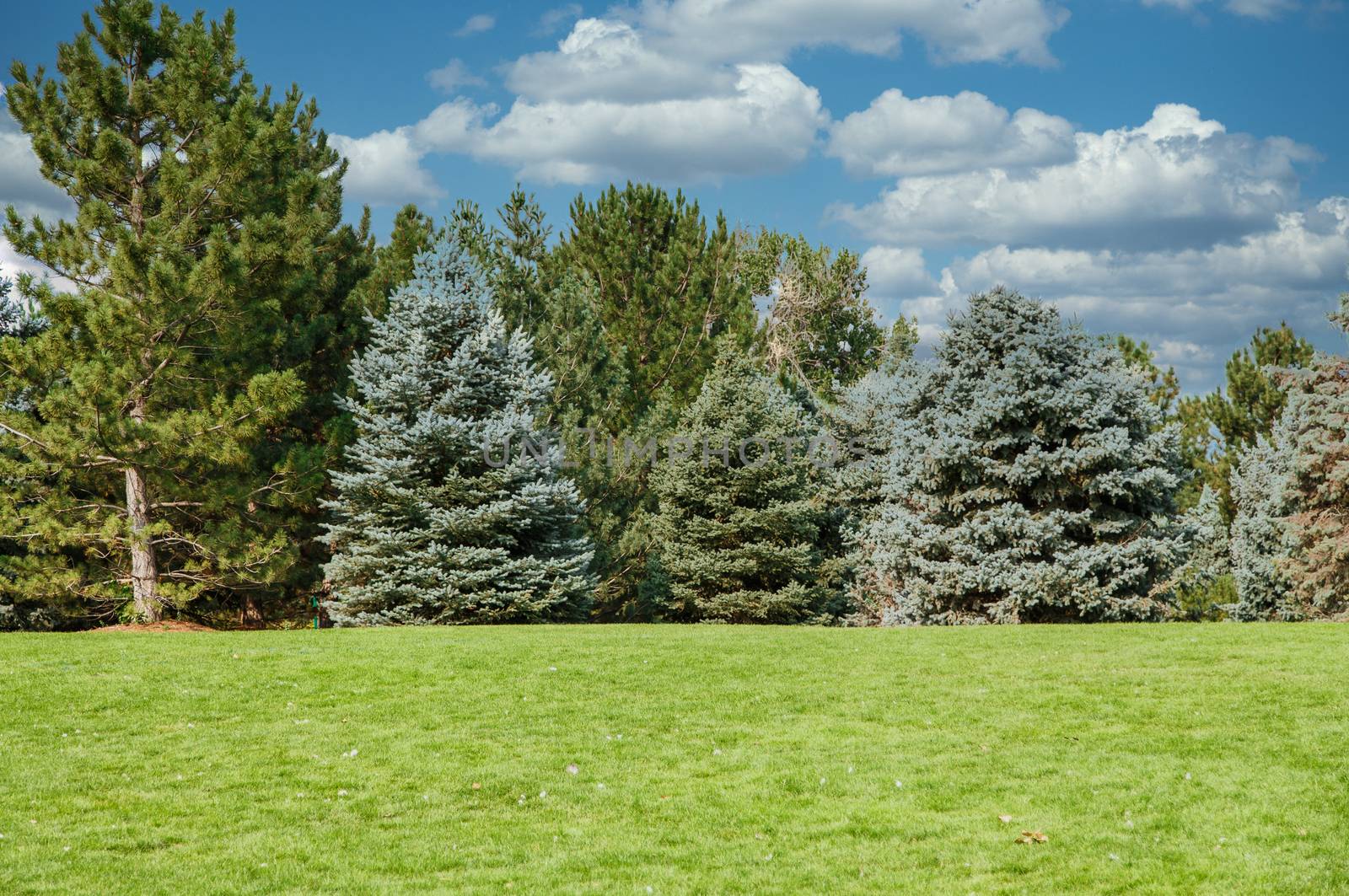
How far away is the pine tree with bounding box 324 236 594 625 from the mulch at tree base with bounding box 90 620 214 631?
2.56 meters

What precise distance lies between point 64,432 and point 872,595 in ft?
57.8

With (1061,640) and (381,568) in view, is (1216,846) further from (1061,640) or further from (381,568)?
(381,568)

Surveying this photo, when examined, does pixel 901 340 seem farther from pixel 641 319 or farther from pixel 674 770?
pixel 674 770

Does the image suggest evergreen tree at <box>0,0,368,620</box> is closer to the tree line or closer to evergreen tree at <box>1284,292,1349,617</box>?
the tree line

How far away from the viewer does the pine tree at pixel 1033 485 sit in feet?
67.2

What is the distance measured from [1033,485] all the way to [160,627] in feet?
54.2

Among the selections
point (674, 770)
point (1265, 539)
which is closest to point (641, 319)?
point (1265, 539)

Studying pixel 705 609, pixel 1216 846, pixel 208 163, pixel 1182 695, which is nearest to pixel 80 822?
pixel 1216 846

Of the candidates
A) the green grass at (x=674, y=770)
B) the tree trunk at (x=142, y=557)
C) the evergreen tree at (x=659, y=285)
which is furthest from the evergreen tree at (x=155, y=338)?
the evergreen tree at (x=659, y=285)

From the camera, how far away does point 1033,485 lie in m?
21.4

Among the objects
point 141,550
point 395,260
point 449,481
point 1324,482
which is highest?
point 395,260

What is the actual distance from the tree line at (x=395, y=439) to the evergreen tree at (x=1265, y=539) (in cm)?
90

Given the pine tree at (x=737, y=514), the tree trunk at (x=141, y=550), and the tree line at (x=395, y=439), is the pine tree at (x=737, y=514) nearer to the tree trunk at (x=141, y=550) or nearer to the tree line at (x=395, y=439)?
the tree line at (x=395, y=439)

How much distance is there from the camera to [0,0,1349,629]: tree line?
20.0m
